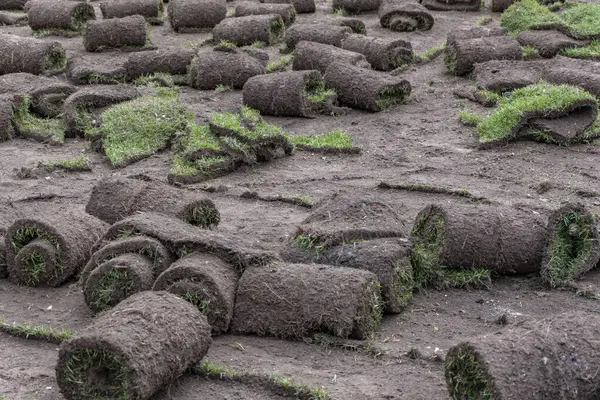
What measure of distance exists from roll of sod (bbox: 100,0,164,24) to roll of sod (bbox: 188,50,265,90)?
4.06 metres

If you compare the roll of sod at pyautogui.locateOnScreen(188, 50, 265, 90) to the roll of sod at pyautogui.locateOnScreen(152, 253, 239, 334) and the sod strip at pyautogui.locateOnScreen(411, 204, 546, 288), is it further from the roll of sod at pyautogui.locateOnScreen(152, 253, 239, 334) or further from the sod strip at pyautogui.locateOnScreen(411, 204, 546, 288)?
the roll of sod at pyautogui.locateOnScreen(152, 253, 239, 334)

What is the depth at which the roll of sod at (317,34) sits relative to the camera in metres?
16.1

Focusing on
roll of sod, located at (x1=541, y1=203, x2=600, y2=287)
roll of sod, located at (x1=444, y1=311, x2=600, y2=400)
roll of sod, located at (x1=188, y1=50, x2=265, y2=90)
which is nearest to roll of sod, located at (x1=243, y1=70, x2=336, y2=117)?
roll of sod, located at (x1=188, y1=50, x2=265, y2=90)

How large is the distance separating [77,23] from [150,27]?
1.35 meters

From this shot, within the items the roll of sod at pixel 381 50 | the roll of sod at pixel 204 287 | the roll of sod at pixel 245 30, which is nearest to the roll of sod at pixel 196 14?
the roll of sod at pixel 245 30

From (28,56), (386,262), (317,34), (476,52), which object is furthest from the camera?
(317,34)

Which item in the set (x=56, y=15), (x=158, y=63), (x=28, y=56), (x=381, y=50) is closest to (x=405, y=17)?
(x=381, y=50)

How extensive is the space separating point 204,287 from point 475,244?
8.25ft

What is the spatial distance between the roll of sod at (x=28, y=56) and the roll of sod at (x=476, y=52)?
20.2ft

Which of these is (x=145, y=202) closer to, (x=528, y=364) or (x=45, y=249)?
(x=45, y=249)

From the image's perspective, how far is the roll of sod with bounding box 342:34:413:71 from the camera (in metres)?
15.4

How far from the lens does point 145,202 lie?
9.28m

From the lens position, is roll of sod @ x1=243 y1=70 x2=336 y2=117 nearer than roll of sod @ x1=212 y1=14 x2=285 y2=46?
Yes

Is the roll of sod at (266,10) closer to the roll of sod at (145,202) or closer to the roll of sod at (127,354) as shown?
the roll of sod at (145,202)
